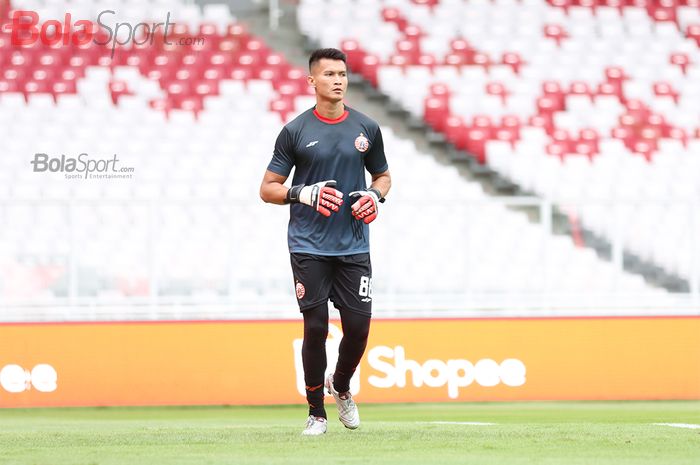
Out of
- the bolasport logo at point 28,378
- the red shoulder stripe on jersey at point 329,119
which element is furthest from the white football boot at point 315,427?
Result: the bolasport logo at point 28,378

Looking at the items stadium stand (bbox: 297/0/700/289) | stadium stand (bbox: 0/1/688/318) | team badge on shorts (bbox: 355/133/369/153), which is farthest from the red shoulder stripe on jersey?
stadium stand (bbox: 297/0/700/289)

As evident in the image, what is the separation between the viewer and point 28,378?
1020cm

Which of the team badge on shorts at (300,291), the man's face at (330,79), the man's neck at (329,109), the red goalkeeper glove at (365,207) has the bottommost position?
the team badge on shorts at (300,291)

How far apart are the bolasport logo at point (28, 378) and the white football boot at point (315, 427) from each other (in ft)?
14.7

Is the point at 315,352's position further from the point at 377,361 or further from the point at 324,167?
the point at 377,361

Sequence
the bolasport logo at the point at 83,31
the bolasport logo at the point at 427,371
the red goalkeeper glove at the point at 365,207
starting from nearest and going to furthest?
the red goalkeeper glove at the point at 365,207 < the bolasport logo at the point at 427,371 < the bolasport logo at the point at 83,31

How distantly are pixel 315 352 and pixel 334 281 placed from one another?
376 millimetres

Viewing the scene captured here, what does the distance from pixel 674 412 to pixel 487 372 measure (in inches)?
64.2

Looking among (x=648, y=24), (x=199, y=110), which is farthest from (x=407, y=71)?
(x=648, y=24)

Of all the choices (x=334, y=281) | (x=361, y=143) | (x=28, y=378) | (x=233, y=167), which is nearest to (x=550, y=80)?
(x=233, y=167)

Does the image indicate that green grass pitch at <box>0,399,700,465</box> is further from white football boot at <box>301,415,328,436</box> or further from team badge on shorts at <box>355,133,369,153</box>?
team badge on shorts at <box>355,133,369,153</box>

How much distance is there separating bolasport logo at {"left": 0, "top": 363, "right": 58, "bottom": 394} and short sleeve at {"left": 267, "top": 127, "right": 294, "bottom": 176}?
4704 millimetres

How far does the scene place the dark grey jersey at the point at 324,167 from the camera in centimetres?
621

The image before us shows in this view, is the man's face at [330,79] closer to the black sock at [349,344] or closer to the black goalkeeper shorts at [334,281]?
the black goalkeeper shorts at [334,281]
